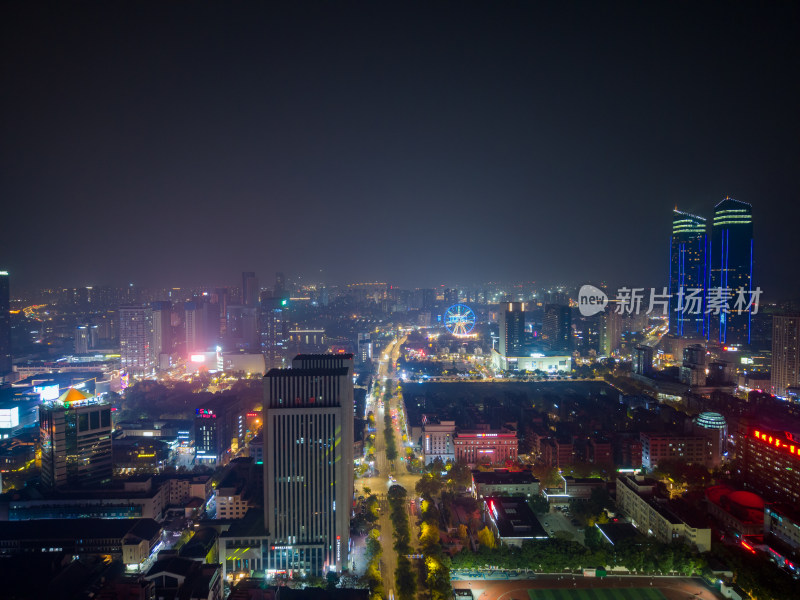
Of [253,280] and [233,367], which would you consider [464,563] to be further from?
[253,280]

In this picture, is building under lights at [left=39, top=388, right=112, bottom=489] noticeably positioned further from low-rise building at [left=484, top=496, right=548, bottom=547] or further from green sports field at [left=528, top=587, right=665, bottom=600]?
green sports field at [left=528, top=587, right=665, bottom=600]

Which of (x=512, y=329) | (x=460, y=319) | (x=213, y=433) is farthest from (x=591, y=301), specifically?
(x=213, y=433)

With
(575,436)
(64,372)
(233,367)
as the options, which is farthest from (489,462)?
(64,372)

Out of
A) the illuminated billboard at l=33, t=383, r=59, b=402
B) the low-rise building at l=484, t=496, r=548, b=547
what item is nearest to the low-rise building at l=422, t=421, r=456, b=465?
the low-rise building at l=484, t=496, r=548, b=547

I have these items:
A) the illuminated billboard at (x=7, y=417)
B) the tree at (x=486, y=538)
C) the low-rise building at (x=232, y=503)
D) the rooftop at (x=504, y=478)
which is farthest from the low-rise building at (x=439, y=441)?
the illuminated billboard at (x=7, y=417)

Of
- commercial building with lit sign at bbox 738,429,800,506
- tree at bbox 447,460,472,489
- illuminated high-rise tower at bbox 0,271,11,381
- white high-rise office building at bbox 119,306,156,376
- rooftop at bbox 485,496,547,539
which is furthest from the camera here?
white high-rise office building at bbox 119,306,156,376

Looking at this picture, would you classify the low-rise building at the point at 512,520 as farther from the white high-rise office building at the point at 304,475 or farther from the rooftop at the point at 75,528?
the rooftop at the point at 75,528

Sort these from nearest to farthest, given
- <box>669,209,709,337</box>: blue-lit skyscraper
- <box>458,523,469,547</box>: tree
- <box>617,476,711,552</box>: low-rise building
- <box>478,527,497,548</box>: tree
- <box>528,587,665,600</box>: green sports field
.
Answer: <box>528,587,665,600</box>: green sports field, <box>617,476,711,552</box>: low-rise building, <box>478,527,497,548</box>: tree, <box>458,523,469,547</box>: tree, <box>669,209,709,337</box>: blue-lit skyscraper
